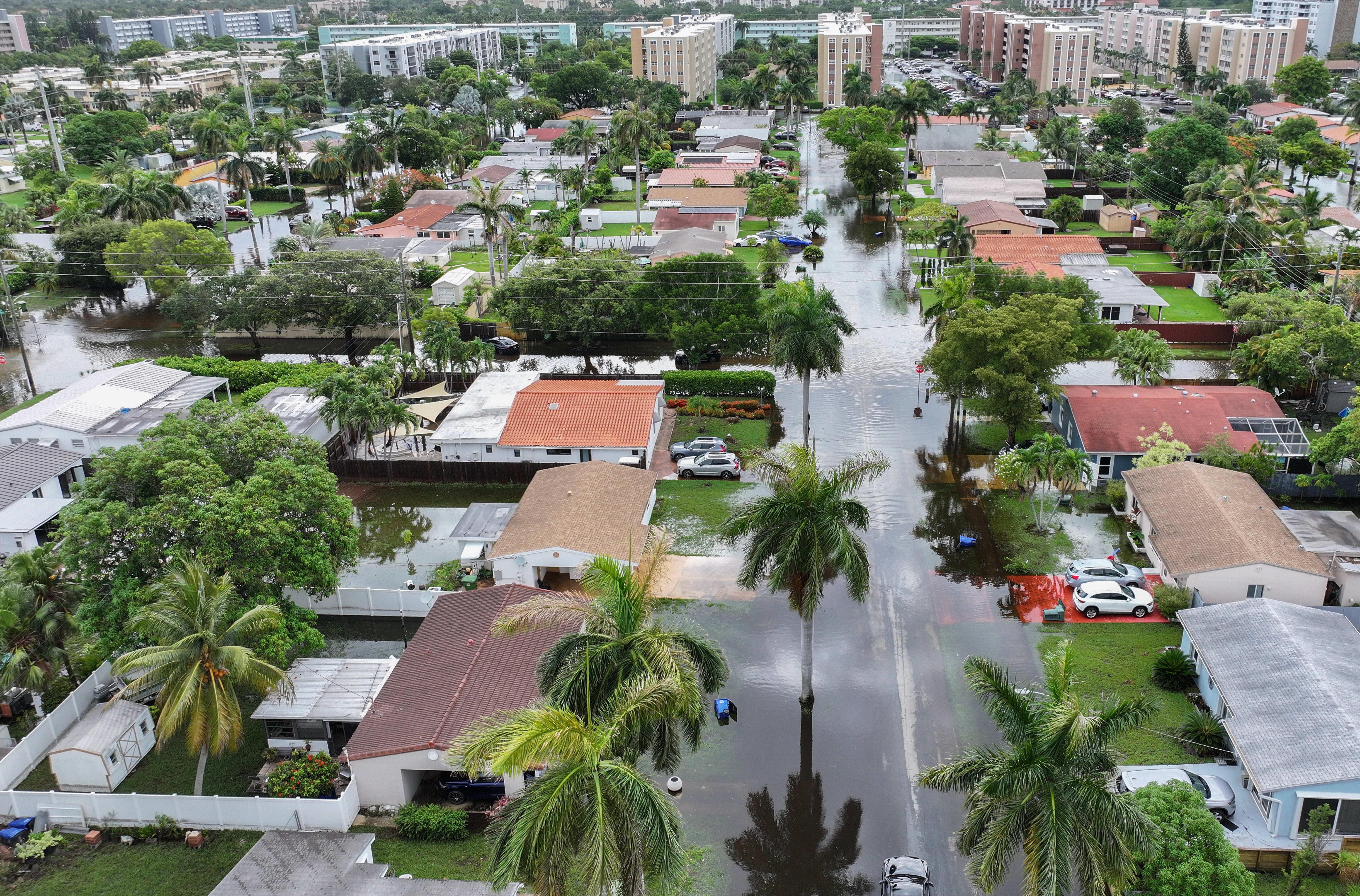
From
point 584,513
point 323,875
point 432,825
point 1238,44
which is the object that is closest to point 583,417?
point 584,513

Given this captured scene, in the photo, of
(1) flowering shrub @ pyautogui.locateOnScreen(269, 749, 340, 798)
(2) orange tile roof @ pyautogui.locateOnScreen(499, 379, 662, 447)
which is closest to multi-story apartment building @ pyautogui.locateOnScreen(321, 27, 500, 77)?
(2) orange tile roof @ pyautogui.locateOnScreen(499, 379, 662, 447)

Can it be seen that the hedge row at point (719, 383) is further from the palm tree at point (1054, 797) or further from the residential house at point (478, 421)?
the palm tree at point (1054, 797)

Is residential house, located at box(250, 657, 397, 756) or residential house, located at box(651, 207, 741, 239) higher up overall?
residential house, located at box(651, 207, 741, 239)

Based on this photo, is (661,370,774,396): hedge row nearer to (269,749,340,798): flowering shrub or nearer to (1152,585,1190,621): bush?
(1152,585,1190,621): bush

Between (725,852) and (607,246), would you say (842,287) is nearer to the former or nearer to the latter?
(607,246)

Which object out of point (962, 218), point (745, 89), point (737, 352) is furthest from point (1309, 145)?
point (737, 352)

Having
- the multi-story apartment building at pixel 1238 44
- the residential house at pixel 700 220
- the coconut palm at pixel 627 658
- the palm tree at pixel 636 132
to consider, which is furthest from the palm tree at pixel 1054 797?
the multi-story apartment building at pixel 1238 44

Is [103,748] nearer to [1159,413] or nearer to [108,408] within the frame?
[108,408]
